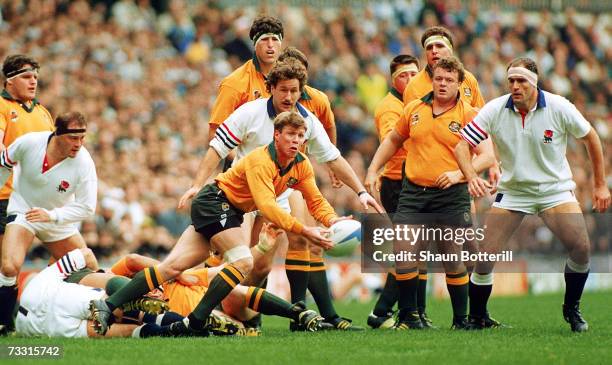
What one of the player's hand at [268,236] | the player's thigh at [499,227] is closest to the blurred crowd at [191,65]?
the player's hand at [268,236]

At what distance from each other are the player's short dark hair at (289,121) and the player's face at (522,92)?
5.90 feet

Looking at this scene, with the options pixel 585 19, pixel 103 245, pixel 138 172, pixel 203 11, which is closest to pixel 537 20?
pixel 585 19

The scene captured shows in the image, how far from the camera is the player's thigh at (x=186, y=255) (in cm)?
977

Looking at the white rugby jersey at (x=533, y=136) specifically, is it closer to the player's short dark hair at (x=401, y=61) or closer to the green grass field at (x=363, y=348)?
the green grass field at (x=363, y=348)

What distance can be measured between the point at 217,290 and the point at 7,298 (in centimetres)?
231

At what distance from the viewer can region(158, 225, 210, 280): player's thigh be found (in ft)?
32.1

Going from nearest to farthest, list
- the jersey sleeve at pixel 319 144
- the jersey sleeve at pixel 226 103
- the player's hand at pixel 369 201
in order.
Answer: the player's hand at pixel 369 201, the jersey sleeve at pixel 319 144, the jersey sleeve at pixel 226 103

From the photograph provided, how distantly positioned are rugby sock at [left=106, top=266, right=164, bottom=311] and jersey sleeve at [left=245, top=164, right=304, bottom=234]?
1.04m

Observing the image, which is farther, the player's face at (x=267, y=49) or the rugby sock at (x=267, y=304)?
the player's face at (x=267, y=49)

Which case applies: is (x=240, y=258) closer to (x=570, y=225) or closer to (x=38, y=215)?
(x=38, y=215)

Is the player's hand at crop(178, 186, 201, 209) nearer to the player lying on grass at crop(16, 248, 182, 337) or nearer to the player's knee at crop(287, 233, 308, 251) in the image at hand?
the player lying on grass at crop(16, 248, 182, 337)

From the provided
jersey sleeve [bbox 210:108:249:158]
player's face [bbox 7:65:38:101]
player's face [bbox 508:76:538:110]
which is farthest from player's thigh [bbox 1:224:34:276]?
player's face [bbox 508:76:538:110]

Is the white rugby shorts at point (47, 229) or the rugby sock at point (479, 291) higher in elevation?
the white rugby shorts at point (47, 229)

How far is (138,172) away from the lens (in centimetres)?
1744
